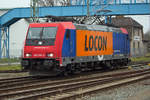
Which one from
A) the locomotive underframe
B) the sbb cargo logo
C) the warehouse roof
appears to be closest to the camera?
the locomotive underframe

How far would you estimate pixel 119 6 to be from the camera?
2633 centimetres

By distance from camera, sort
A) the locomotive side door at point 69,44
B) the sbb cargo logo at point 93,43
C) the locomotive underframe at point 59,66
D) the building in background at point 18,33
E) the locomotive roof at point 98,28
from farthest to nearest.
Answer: the building in background at point 18,33 → the locomotive roof at point 98,28 → the sbb cargo logo at point 93,43 → the locomotive side door at point 69,44 → the locomotive underframe at point 59,66

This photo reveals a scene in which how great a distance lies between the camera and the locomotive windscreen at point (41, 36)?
1369 centimetres

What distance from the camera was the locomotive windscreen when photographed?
13688mm

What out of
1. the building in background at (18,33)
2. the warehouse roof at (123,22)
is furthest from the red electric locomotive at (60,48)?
the warehouse roof at (123,22)

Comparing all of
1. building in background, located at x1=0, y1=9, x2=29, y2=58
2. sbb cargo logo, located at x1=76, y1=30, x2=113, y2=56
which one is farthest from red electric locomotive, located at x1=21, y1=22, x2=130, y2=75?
building in background, located at x1=0, y1=9, x2=29, y2=58

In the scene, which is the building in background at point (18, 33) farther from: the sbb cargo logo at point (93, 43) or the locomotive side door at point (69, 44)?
the locomotive side door at point (69, 44)

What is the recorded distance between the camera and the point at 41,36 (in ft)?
45.9

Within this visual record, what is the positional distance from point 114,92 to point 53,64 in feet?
14.5

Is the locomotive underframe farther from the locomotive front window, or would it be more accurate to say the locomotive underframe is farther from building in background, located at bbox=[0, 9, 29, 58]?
building in background, located at bbox=[0, 9, 29, 58]

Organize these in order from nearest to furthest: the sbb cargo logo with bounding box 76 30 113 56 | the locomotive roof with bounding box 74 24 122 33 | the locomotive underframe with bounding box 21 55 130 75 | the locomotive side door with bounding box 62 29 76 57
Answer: the locomotive underframe with bounding box 21 55 130 75 → the locomotive side door with bounding box 62 29 76 57 → the sbb cargo logo with bounding box 76 30 113 56 → the locomotive roof with bounding box 74 24 122 33

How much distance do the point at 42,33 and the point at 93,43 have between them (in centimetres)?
374

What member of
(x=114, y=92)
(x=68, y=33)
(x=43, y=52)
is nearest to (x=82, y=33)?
(x=68, y=33)

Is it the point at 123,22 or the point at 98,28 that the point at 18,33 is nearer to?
the point at 123,22
